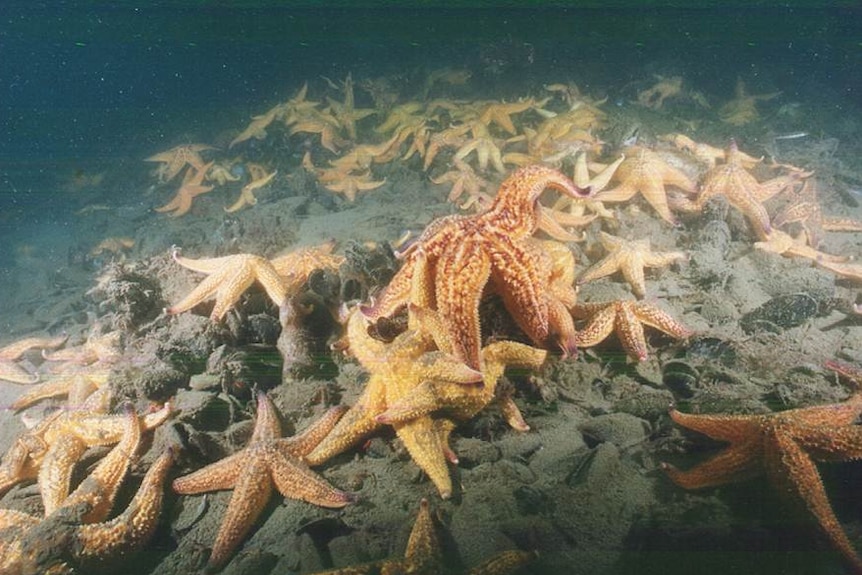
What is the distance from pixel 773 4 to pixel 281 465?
31.1 metres

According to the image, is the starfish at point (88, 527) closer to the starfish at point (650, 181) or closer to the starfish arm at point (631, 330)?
the starfish arm at point (631, 330)

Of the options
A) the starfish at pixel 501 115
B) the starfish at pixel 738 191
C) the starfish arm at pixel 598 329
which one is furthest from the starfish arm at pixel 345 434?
the starfish at pixel 501 115

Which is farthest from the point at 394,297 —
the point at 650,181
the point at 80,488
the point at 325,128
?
the point at 325,128

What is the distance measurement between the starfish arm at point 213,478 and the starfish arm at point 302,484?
24 cm

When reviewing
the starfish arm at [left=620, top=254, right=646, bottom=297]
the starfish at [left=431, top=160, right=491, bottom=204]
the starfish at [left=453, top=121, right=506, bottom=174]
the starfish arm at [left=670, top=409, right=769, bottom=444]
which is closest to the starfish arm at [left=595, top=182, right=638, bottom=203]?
the starfish arm at [left=620, top=254, right=646, bottom=297]

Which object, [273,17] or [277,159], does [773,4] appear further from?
[273,17]

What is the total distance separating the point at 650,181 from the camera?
16.1ft

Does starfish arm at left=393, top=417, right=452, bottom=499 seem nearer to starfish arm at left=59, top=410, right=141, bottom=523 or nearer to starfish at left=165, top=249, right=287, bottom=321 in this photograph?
starfish at left=165, top=249, right=287, bottom=321

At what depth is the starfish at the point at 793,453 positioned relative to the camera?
6.72 feet

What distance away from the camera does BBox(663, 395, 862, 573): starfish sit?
205 centimetres

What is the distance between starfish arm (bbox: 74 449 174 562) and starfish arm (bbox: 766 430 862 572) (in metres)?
3.57

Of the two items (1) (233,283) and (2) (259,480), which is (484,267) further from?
(1) (233,283)

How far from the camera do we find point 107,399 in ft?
11.5

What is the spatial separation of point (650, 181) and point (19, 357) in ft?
26.0
